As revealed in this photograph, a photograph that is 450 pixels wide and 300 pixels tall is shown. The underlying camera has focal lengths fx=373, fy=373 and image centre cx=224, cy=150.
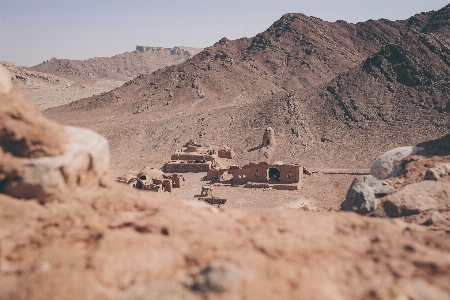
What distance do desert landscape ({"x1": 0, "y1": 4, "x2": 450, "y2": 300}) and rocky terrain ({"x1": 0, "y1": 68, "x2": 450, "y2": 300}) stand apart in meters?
0.02

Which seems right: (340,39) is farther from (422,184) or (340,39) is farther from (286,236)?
(286,236)

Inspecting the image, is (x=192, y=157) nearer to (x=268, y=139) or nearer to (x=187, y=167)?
(x=187, y=167)

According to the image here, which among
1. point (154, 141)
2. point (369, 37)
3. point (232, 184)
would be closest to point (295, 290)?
point (232, 184)

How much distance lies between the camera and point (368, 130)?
1435 inches

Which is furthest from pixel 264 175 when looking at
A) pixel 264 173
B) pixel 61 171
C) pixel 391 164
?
pixel 61 171

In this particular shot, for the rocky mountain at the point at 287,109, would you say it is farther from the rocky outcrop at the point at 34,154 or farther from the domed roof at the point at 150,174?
the rocky outcrop at the point at 34,154

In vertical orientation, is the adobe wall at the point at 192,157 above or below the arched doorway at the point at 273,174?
above

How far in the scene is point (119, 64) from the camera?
480ft

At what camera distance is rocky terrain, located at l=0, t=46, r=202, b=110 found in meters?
85.1

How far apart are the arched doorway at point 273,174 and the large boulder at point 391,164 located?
1086 centimetres

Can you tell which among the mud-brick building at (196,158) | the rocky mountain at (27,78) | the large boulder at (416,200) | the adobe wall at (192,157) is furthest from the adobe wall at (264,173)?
the rocky mountain at (27,78)

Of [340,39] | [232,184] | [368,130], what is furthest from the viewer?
[340,39]

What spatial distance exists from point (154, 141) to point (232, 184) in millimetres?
16936

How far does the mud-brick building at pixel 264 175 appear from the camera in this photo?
26000mm
